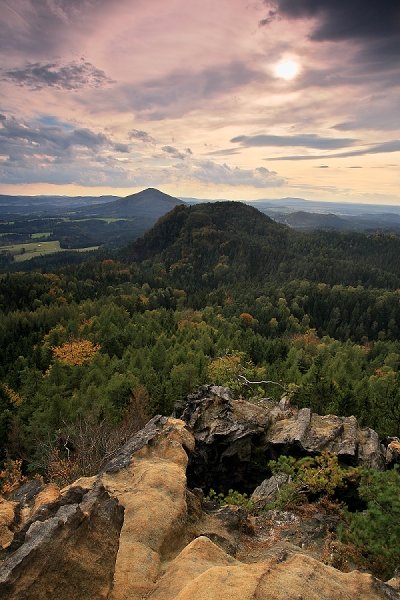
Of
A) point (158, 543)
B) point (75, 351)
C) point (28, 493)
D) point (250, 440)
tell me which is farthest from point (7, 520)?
point (75, 351)

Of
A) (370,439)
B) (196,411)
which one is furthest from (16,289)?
(370,439)

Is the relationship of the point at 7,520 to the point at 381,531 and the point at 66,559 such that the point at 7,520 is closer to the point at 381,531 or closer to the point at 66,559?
the point at 66,559

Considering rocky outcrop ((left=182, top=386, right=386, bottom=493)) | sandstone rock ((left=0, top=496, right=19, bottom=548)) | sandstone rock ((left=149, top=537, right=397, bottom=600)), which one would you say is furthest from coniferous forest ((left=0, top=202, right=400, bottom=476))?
sandstone rock ((left=149, top=537, right=397, bottom=600))

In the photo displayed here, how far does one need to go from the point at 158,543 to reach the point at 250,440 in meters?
22.8

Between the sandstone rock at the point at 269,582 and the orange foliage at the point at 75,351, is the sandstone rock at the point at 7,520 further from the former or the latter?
the orange foliage at the point at 75,351

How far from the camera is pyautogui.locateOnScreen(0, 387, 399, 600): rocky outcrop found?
1392 cm

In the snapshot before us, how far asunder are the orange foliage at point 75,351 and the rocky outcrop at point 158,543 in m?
61.0

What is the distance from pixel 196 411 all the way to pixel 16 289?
148129mm

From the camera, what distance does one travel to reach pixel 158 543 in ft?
65.1

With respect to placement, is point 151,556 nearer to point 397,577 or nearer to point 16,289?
point 397,577

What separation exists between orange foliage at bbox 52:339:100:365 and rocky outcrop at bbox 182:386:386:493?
5478cm

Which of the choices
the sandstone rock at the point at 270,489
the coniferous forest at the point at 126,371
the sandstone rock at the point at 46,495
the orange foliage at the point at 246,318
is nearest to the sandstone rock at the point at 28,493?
the sandstone rock at the point at 46,495

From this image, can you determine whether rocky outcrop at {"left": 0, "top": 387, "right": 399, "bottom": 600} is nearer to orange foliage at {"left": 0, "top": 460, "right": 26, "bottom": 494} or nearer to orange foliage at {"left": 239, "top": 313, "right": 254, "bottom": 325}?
orange foliage at {"left": 0, "top": 460, "right": 26, "bottom": 494}

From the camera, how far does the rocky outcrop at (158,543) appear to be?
13922 millimetres
